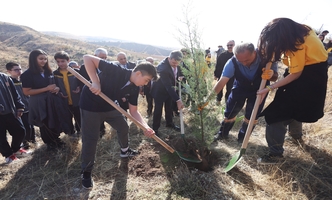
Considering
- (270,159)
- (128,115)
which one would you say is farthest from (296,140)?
(128,115)

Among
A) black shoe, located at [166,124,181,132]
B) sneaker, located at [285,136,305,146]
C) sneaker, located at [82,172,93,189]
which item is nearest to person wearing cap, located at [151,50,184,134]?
black shoe, located at [166,124,181,132]

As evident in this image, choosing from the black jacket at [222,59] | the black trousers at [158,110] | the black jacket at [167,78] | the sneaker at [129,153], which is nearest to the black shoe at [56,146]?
the sneaker at [129,153]

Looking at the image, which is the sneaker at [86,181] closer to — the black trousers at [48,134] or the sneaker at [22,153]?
the black trousers at [48,134]

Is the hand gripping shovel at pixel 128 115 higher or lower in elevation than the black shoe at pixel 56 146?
higher

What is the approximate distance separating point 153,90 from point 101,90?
171 cm

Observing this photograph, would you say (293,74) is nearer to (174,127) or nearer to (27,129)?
(174,127)

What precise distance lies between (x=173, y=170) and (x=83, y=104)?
1701 mm

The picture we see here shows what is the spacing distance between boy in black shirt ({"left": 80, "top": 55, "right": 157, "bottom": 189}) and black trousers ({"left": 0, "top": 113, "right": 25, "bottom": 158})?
5.53ft

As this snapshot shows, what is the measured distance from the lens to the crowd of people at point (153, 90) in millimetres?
2311

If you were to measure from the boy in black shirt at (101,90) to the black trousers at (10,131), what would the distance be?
66.4 inches

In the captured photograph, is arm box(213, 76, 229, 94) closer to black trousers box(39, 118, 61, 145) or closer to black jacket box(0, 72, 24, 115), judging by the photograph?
black trousers box(39, 118, 61, 145)

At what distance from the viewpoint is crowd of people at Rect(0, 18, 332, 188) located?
2311 mm

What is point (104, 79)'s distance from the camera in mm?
2486

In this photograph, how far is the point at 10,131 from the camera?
3.28 m
